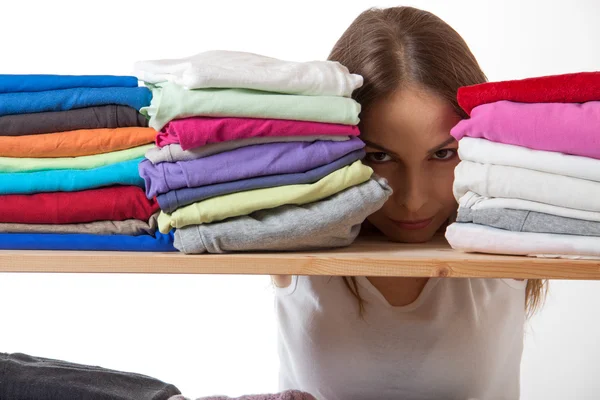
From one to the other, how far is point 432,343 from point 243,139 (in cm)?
62

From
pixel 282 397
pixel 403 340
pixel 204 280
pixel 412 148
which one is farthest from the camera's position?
pixel 204 280

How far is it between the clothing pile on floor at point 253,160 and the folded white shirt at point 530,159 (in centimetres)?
13

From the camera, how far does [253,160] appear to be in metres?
1.08

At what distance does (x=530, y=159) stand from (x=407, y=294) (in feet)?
1.73

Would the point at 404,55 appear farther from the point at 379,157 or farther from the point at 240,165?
the point at 240,165

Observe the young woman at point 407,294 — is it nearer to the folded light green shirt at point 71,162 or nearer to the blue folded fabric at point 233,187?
the blue folded fabric at point 233,187

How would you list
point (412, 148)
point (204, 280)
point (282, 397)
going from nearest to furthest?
point (282, 397)
point (412, 148)
point (204, 280)

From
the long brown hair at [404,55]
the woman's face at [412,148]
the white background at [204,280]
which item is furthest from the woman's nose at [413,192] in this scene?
the white background at [204,280]

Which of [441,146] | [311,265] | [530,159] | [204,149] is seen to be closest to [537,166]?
[530,159]

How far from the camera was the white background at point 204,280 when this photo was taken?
2.13 metres

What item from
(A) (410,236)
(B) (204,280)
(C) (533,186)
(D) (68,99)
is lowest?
(B) (204,280)

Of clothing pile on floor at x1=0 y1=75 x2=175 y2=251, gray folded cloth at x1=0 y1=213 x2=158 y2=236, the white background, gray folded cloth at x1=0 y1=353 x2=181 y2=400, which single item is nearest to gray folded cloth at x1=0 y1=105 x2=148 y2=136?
clothing pile on floor at x1=0 y1=75 x2=175 y2=251

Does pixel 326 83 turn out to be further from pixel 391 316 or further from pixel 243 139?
pixel 391 316

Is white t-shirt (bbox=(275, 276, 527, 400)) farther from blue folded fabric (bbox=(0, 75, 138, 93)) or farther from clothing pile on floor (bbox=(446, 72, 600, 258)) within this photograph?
blue folded fabric (bbox=(0, 75, 138, 93))
